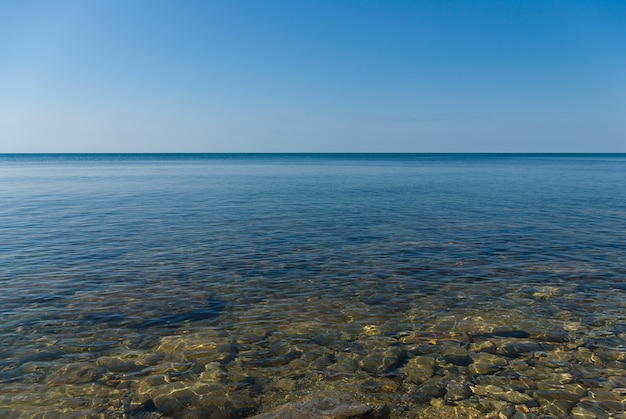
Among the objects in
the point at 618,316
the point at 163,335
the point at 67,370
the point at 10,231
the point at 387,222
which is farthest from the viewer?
the point at 387,222

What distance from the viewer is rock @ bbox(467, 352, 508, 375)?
29.3ft

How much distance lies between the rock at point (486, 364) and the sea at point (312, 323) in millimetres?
47

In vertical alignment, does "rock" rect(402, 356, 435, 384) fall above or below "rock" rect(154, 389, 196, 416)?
above

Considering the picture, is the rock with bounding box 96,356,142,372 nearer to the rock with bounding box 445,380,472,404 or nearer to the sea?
the sea

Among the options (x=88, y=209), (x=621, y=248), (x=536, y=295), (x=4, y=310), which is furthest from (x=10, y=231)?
(x=621, y=248)

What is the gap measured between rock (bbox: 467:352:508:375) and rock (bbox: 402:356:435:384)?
0.88 m

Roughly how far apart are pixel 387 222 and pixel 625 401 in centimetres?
1940

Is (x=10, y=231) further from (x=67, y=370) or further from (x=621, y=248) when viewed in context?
(x=621, y=248)

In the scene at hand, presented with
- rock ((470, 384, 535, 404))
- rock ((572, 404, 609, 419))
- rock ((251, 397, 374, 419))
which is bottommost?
rock ((470, 384, 535, 404))

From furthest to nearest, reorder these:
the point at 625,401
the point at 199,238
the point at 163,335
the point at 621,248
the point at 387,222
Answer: the point at 387,222
the point at 199,238
the point at 621,248
the point at 163,335
the point at 625,401

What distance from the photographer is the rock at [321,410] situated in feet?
22.7

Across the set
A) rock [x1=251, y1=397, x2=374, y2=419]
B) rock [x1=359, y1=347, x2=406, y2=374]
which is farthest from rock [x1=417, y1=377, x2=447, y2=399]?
rock [x1=251, y1=397, x2=374, y2=419]

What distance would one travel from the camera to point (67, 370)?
8875 mm

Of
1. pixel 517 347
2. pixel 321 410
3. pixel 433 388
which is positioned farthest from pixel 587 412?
pixel 321 410
